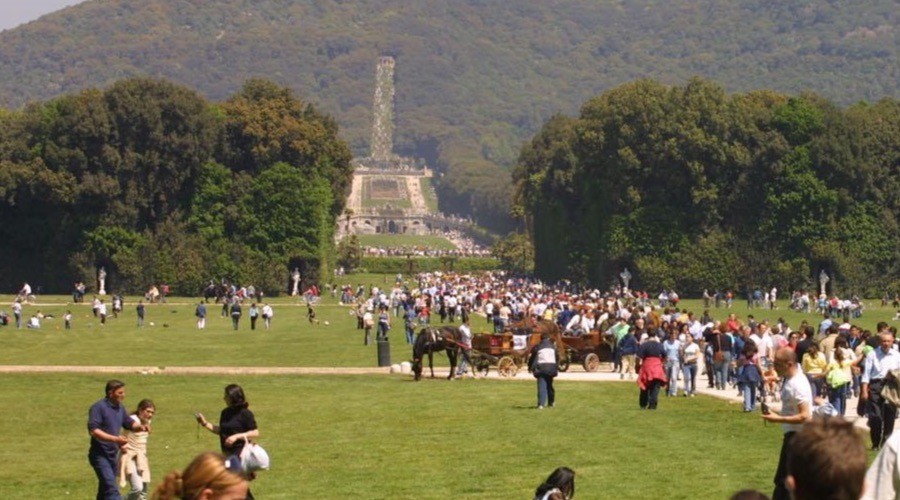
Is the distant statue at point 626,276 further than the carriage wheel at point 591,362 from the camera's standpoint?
Yes

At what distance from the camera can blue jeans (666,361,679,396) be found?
34.3 metres

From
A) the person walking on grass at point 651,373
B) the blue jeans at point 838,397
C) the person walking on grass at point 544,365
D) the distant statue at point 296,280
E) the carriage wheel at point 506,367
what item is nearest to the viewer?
the blue jeans at point 838,397

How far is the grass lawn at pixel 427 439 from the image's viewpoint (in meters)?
20.9

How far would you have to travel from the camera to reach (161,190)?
101m

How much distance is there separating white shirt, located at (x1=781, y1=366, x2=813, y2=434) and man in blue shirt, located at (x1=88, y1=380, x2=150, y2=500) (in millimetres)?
5910

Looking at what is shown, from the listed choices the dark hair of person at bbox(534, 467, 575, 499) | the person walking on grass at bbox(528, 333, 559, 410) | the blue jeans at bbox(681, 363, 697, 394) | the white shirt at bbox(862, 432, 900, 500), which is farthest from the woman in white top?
the blue jeans at bbox(681, 363, 697, 394)

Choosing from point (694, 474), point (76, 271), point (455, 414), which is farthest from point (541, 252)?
point (694, 474)

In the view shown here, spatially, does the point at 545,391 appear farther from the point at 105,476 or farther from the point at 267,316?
the point at 267,316

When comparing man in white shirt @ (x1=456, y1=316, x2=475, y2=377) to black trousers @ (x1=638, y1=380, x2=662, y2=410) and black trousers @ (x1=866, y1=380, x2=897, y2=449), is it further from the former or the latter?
black trousers @ (x1=866, y1=380, x2=897, y2=449)

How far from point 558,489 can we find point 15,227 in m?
87.3

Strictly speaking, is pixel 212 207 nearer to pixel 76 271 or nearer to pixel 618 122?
pixel 76 271

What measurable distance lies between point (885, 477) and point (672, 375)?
2455cm

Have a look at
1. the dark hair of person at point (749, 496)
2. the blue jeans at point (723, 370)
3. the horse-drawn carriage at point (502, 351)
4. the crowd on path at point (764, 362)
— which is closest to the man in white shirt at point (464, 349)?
the horse-drawn carriage at point (502, 351)

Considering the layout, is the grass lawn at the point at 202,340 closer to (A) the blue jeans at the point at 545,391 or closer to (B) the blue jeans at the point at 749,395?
(A) the blue jeans at the point at 545,391
